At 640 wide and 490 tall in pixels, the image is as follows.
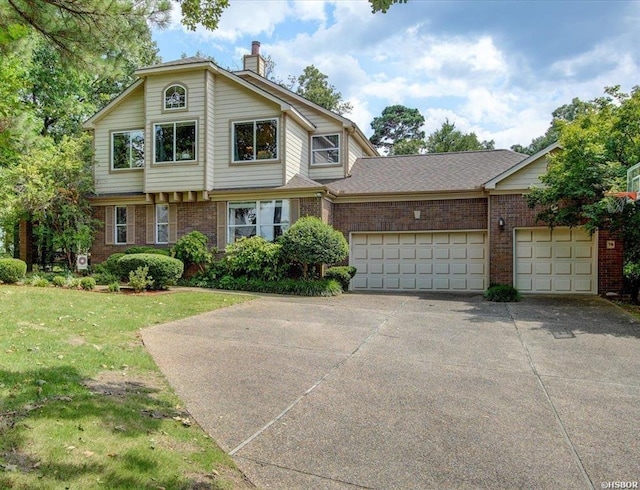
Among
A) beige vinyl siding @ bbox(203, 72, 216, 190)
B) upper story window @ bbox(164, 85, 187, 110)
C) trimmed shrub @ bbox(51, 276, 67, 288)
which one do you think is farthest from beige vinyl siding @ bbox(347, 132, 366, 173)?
trimmed shrub @ bbox(51, 276, 67, 288)

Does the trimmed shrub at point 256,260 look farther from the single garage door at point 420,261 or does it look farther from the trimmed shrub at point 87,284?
the trimmed shrub at point 87,284

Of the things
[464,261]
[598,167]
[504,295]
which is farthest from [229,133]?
[598,167]

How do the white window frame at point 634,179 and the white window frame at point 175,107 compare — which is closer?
the white window frame at point 634,179

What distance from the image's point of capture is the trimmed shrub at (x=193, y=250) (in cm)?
1516

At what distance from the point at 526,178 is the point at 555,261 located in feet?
8.88

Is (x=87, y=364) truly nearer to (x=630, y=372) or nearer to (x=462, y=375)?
(x=462, y=375)

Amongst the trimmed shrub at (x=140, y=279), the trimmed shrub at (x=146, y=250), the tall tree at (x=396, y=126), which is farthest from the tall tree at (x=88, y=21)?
the tall tree at (x=396, y=126)

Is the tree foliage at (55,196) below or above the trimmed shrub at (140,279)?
above

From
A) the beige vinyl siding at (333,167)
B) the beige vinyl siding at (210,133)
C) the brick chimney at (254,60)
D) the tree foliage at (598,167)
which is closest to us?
the tree foliage at (598,167)

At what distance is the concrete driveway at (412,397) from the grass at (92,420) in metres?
0.28

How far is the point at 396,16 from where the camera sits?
4789 mm

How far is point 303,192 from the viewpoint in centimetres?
1485

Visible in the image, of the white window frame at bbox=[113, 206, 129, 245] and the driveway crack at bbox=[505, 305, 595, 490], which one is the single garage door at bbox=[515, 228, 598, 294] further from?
the white window frame at bbox=[113, 206, 129, 245]

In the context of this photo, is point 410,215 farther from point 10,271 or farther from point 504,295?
point 10,271
